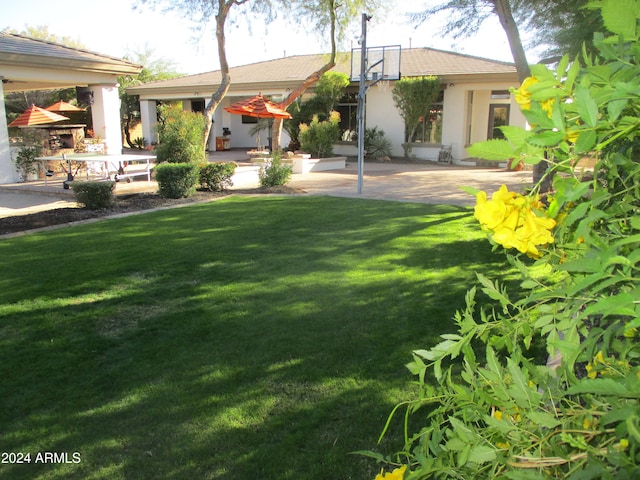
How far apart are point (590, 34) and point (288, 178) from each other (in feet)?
37.2

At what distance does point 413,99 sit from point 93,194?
16.6m

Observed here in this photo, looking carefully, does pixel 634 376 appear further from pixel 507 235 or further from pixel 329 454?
pixel 329 454

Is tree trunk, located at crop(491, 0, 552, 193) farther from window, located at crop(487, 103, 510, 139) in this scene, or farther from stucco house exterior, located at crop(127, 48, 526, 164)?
window, located at crop(487, 103, 510, 139)

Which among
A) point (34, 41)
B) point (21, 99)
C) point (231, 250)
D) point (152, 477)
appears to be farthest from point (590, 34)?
point (21, 99)

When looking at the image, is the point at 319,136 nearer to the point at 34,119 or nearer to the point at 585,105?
the point at 34,119

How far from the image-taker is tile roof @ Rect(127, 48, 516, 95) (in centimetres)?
2295

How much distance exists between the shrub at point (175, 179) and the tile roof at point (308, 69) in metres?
11.7

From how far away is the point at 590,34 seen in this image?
158 inches

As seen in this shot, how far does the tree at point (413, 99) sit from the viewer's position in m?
23.2

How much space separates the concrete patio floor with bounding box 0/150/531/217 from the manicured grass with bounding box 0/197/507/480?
431 cm

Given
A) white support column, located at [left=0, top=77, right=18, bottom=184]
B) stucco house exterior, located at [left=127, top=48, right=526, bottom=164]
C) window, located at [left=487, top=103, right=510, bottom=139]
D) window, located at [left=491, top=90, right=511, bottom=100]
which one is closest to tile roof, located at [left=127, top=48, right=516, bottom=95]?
stucco house exterior, located at [left=127, top=48, right=526, bottom=164]

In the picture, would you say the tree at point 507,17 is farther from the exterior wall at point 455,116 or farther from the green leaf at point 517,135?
the exterior wall at point 455,116

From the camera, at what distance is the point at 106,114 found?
18094 mm

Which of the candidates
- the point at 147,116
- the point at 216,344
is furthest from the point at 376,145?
the point at 216,344
